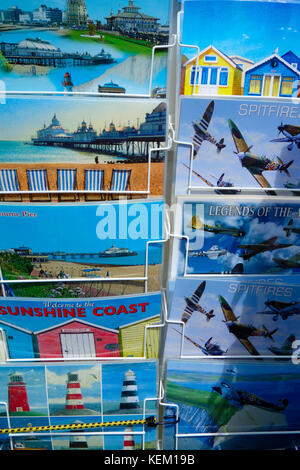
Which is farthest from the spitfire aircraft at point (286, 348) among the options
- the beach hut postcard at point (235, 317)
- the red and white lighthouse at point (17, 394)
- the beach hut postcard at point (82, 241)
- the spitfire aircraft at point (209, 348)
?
the red and white lighthouse at point (17, 394)

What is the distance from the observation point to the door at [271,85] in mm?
822

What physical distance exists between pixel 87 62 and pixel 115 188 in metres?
0.28

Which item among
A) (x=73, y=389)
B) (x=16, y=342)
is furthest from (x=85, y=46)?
(x=73, y=389)

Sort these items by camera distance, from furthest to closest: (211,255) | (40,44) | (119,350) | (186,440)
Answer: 1. (186,440)
2. (119,350)
3. (211,255)
4. (40,44)

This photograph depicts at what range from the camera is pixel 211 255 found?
949 mm

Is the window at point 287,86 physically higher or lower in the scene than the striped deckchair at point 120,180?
higher

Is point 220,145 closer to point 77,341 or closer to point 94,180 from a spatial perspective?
point 94,180

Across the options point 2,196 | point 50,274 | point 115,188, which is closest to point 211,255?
point 115,188

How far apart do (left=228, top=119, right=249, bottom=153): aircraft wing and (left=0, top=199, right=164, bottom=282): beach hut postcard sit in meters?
0.23

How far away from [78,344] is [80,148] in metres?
0.55

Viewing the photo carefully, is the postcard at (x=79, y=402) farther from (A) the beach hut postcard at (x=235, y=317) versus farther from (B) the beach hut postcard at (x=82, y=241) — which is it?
(B) the beach hut postcard at (x=82, y=241)

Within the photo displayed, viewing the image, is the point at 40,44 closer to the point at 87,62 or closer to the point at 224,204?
the point at 87,62

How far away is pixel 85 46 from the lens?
0.81 meters

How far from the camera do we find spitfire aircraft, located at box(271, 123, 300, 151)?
85cm
